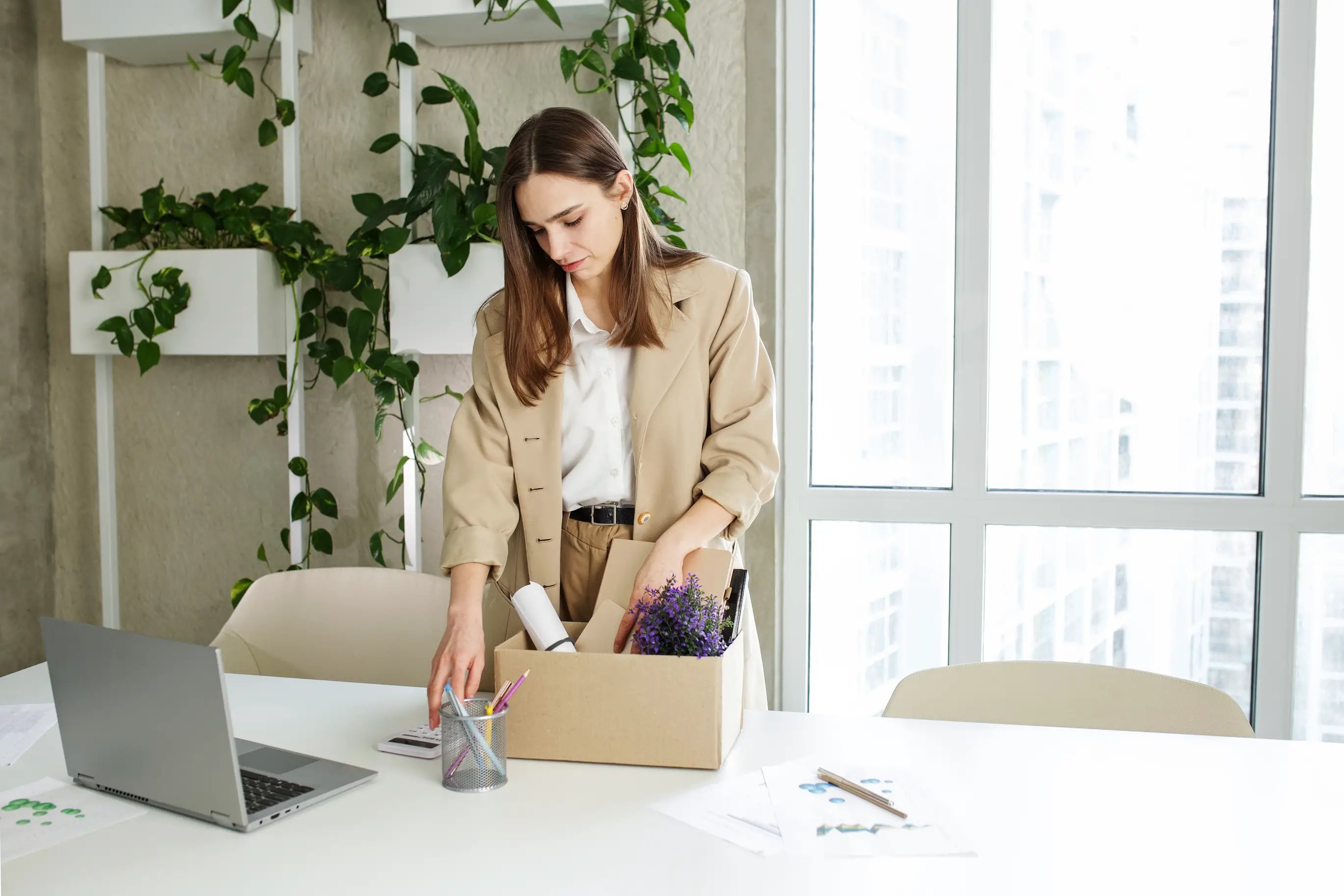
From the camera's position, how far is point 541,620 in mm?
1278

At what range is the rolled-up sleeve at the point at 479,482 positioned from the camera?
1.52 metres

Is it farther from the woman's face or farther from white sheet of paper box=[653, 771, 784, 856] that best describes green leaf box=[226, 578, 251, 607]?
white sheet of paper box=[653, 771, 784, 856]

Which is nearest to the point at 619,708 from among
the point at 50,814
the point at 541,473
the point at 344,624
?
the point at 541,473

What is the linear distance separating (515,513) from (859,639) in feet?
5.17

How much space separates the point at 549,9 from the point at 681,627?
1.87m

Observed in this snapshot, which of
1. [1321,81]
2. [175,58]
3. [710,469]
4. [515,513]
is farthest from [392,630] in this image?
[1321,81]

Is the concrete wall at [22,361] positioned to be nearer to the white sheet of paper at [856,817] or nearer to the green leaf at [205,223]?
the green leaf at [205,223]

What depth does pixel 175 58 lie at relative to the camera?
300cm

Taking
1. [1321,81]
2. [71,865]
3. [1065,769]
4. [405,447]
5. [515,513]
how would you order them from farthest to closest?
[405,447] → [1321,81] → [515,513] → [1065,769] → [71,865]

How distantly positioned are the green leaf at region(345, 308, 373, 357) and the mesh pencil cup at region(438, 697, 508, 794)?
1.69 m

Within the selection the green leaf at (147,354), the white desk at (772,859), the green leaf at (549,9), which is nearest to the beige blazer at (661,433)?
the white desk at (772,859)

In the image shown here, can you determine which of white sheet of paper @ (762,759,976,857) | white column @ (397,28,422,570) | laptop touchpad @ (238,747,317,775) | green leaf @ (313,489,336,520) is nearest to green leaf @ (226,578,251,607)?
green leaf @ (313,489,336,520)

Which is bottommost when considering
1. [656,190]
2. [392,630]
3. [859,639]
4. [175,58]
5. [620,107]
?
[859,639]

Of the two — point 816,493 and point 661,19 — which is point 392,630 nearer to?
point 816,493
